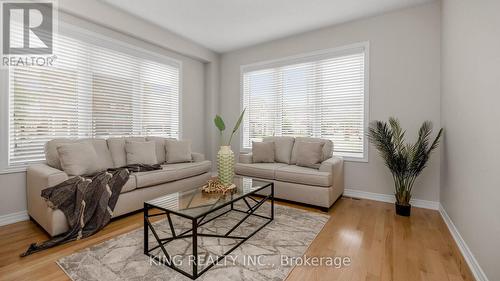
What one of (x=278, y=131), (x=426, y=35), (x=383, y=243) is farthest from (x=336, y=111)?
(x=383, y=243)

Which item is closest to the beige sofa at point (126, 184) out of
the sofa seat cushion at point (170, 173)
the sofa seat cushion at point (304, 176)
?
A: the sofa seat cushion at point (170, 173)

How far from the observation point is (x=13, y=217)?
2.51 metres

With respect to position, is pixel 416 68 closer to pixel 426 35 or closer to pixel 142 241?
pixel 426 35

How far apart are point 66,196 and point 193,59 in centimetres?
349

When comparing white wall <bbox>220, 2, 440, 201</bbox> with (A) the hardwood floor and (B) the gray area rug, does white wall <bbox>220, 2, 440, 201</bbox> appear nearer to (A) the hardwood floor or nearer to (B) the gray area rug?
(A) the hardwood floor

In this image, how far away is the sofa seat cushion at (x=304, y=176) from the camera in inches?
114

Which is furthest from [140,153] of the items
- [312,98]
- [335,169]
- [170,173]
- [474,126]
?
[474,126]

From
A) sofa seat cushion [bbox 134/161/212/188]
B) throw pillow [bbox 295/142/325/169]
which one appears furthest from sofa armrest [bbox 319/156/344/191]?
sofa seat cushion [bbox 134/161/212/188]

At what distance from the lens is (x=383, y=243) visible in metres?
2.09

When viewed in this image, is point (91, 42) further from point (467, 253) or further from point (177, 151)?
point (467, 253)

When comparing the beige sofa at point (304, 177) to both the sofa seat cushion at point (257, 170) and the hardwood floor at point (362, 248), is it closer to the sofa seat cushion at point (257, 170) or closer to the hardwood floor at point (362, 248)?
the sofa seat cushion at point (257, 170)

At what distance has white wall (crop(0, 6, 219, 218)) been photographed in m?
2.56

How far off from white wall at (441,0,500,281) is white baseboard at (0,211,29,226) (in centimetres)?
428

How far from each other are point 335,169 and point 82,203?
2.95 meters
